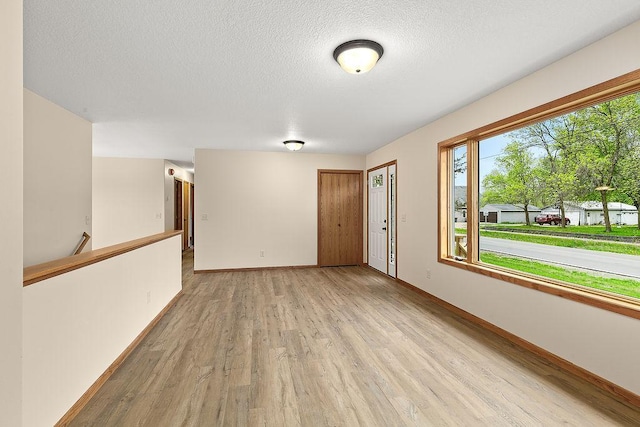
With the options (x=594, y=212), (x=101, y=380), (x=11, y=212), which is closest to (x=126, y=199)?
(x=101, y=380)

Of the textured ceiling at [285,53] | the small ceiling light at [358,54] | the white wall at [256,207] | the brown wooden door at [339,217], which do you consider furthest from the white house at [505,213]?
the white wall at [256,207]

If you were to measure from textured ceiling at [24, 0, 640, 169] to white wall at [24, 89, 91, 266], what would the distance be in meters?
0.23

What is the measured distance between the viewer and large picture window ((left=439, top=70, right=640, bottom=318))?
2078mm

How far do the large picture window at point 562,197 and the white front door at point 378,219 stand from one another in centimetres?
196

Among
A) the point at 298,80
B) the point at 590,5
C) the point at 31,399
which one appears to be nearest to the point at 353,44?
the point at 298,80

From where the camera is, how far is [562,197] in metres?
2.56

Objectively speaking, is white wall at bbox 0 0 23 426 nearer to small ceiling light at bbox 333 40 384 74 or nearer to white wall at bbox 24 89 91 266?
small ceiling light at bbox 333 40 384 74

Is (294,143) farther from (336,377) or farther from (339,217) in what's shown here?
(336,377)

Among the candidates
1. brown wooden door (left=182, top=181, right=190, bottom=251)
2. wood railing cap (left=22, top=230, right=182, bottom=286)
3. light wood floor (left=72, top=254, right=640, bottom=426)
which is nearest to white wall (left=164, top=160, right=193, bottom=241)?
Result: brown wooden door (left=182, top=181, right=190, bottom=251)

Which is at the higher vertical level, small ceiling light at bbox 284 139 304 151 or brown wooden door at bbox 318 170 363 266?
small ceiling light at bbox 284 139 304 151

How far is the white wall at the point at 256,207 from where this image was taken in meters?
5.74

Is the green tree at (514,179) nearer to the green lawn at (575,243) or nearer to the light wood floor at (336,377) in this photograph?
the green lawn at (575,243)

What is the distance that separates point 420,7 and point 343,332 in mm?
2723

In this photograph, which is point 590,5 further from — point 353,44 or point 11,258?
point 11,258
